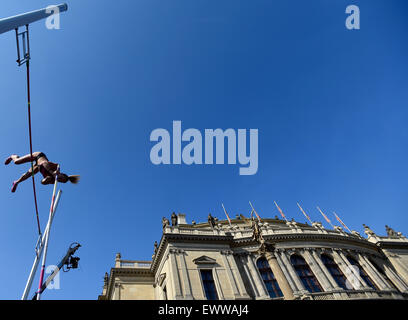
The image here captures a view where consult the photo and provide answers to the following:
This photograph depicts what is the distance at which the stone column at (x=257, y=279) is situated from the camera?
72.9 ft

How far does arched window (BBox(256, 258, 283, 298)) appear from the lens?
22.7 m

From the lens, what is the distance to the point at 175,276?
2108 cm

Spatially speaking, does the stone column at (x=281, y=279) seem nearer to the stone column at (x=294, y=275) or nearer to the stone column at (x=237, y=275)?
the stone column at (x=237, y=275)

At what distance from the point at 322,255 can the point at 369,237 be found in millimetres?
13487

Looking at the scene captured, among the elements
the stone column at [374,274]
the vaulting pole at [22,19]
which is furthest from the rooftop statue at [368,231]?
the vaulting pole at [22,19]

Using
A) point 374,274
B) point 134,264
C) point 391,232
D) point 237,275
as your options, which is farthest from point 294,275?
point 391,232

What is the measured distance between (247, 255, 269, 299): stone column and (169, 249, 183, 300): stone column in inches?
302

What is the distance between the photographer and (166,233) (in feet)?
78.0

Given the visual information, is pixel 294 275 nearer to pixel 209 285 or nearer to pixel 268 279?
pixel 268 279

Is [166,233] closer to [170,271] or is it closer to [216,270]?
[170,271]

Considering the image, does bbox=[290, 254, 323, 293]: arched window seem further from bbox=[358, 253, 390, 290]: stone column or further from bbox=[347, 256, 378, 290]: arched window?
bbox=[358, 253, 390, 290]: stone column
